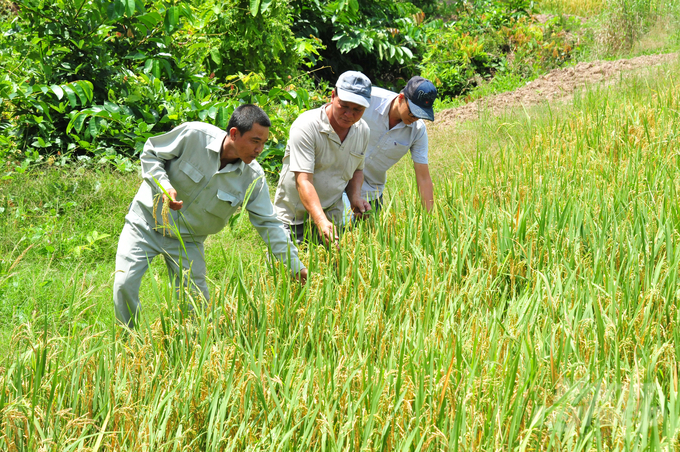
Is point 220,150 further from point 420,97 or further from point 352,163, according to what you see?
point 420,97

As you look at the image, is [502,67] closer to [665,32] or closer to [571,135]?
[665,32]

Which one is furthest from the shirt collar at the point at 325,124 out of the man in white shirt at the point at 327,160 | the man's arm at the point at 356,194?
the man's arm at the point at 356,194

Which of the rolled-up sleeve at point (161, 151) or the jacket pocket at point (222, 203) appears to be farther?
the jacket pocket at point (222, 203)

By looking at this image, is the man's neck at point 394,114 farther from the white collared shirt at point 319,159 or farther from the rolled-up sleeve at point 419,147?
the white collared shirt at point 319,159

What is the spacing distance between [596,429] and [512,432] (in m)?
0.21

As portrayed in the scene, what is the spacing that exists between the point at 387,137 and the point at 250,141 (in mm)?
1160

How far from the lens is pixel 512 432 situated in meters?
1.53

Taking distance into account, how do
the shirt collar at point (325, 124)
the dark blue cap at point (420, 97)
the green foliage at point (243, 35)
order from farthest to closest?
the green foliage at point (243, 35)
the dark blue cap at point (420, 97)
the shirt collar at point (325, 124)

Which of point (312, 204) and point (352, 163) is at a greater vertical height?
point (352, 163)

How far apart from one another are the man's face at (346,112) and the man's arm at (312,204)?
35cm

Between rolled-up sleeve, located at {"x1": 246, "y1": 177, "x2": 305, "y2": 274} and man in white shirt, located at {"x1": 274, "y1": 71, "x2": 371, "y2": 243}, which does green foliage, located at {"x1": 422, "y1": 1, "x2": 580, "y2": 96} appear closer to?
man in white shirt, located at {"x1": 274, "y1": 71, "x2": 371, "y2": 243}

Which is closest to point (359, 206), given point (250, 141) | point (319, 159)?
point (319, 159)

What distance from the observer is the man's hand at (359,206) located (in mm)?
3379

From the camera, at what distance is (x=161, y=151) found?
2969mm
